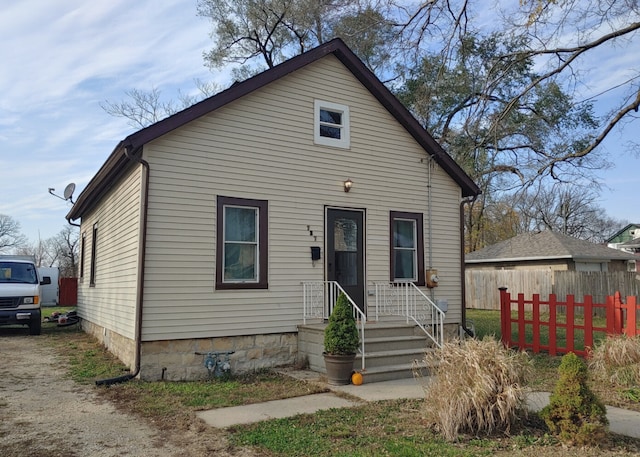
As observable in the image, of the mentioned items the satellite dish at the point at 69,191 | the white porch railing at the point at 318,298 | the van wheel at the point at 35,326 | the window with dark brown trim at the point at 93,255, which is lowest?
the van wheel at the point at 35,326

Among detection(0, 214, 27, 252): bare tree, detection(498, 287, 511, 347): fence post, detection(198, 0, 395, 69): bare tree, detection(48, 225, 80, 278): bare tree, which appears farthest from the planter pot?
detection(0, 214, 27, 252): bare tree

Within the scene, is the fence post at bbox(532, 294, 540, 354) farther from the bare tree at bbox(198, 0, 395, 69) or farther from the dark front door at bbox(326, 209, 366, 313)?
the bare tree at bbox(198, 0, 395, 69)

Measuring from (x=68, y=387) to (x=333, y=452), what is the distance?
15.4ft

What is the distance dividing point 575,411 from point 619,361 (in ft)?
11.3

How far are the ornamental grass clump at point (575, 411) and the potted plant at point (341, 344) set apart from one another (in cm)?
294

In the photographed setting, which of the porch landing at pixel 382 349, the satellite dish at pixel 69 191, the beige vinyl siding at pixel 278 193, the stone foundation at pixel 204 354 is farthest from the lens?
the satellite dish at pixel 69 191

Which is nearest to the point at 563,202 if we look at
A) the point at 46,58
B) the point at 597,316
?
the point at 597,316

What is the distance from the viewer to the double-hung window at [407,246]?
10359mm

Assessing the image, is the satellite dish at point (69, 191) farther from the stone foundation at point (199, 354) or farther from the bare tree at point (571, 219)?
the bare tree at point (571, 219)

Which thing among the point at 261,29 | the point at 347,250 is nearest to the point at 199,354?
the point at 347,250

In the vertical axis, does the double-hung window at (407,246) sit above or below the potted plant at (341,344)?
above

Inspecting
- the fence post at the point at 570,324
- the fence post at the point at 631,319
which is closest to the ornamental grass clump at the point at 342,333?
the fence post at the point at 570,324

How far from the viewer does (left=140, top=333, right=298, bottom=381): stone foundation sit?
7613mm

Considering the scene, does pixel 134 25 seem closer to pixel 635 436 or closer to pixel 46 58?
pixel 46 58
